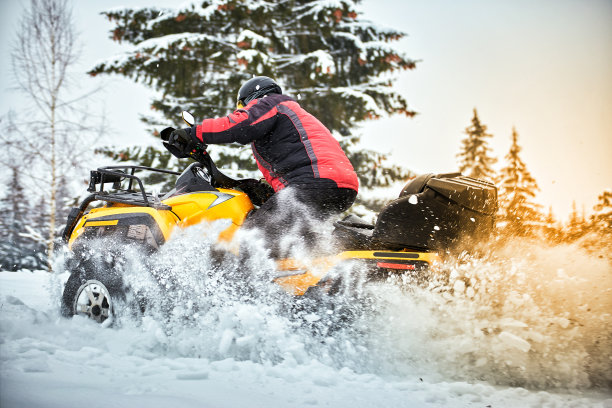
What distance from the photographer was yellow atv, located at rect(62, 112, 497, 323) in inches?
106

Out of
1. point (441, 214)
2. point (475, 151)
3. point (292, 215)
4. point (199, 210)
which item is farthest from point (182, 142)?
point (475, 151)

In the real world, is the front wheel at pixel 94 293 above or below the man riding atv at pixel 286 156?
below

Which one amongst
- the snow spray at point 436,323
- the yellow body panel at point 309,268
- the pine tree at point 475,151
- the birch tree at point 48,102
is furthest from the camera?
the pine tree at point 475,151

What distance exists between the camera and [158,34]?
1243cm

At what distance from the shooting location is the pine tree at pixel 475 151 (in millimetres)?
23688

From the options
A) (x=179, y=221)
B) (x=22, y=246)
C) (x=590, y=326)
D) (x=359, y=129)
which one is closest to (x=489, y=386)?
(x=590, y=326)

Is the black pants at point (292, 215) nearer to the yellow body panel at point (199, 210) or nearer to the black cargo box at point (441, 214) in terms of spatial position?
the yellow body panel at point (199, 210)

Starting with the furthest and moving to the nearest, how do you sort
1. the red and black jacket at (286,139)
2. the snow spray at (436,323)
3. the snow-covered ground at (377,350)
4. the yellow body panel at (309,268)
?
1. the red and black jacket at (286,139)
2. the yellow body panel at (309,268)
3. the snow spray at (436,323)
4. the snow-covered ground at (377,350)

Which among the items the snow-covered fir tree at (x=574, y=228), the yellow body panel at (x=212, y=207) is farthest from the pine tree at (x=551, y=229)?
the yellow body panel at (x=212, y=207)

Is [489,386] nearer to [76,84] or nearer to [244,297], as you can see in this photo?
[244,297]

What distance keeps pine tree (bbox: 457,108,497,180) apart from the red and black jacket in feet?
70.3

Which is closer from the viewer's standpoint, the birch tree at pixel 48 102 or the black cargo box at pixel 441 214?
the black cargo box at pixel 441 214

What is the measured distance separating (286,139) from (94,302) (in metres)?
1.86

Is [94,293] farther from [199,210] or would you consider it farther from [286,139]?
[286,139]
